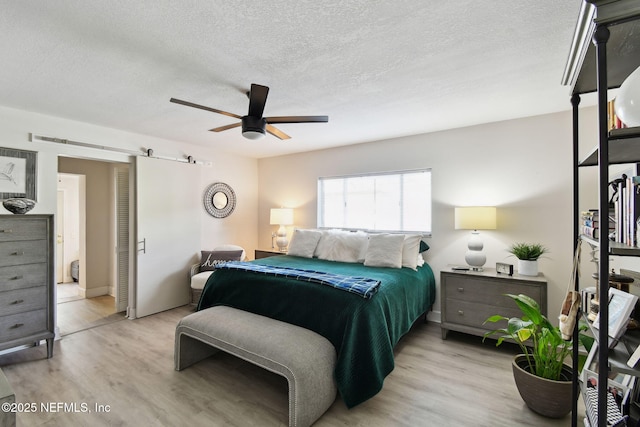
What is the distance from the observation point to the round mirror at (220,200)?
481cm

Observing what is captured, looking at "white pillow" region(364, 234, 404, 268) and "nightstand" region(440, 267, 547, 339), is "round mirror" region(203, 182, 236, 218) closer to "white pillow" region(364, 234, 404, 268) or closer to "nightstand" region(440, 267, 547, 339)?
"white pillow" region(364, 234, 404, 268)

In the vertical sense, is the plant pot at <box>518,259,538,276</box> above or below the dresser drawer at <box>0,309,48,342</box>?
above

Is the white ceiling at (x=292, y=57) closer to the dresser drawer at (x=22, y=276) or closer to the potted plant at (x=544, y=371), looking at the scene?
the dresser drawer at (x=22, y=276)

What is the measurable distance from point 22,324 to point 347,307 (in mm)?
2974

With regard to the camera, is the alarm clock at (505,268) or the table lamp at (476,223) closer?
the alarm clock at (505,268)

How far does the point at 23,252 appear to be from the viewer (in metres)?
2.63

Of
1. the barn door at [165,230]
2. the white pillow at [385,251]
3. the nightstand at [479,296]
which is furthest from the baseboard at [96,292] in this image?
the nightstand at [479,296]

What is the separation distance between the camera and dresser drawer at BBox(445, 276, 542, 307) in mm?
2740

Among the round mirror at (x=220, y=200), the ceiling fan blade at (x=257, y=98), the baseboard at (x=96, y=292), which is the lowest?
the baseboard at (x=96, y=292)

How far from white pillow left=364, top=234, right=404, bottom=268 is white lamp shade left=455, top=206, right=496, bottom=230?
0.70m

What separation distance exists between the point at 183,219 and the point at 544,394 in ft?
14.5

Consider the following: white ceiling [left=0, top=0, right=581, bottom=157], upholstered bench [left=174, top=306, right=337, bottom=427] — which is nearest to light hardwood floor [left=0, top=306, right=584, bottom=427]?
upholstered bench [left=174, top=306, right=337, bottom=427]

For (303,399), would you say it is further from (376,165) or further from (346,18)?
(376,165)

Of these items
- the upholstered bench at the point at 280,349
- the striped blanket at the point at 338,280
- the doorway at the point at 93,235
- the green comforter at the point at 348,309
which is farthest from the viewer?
the doorway at the point at 93,235
